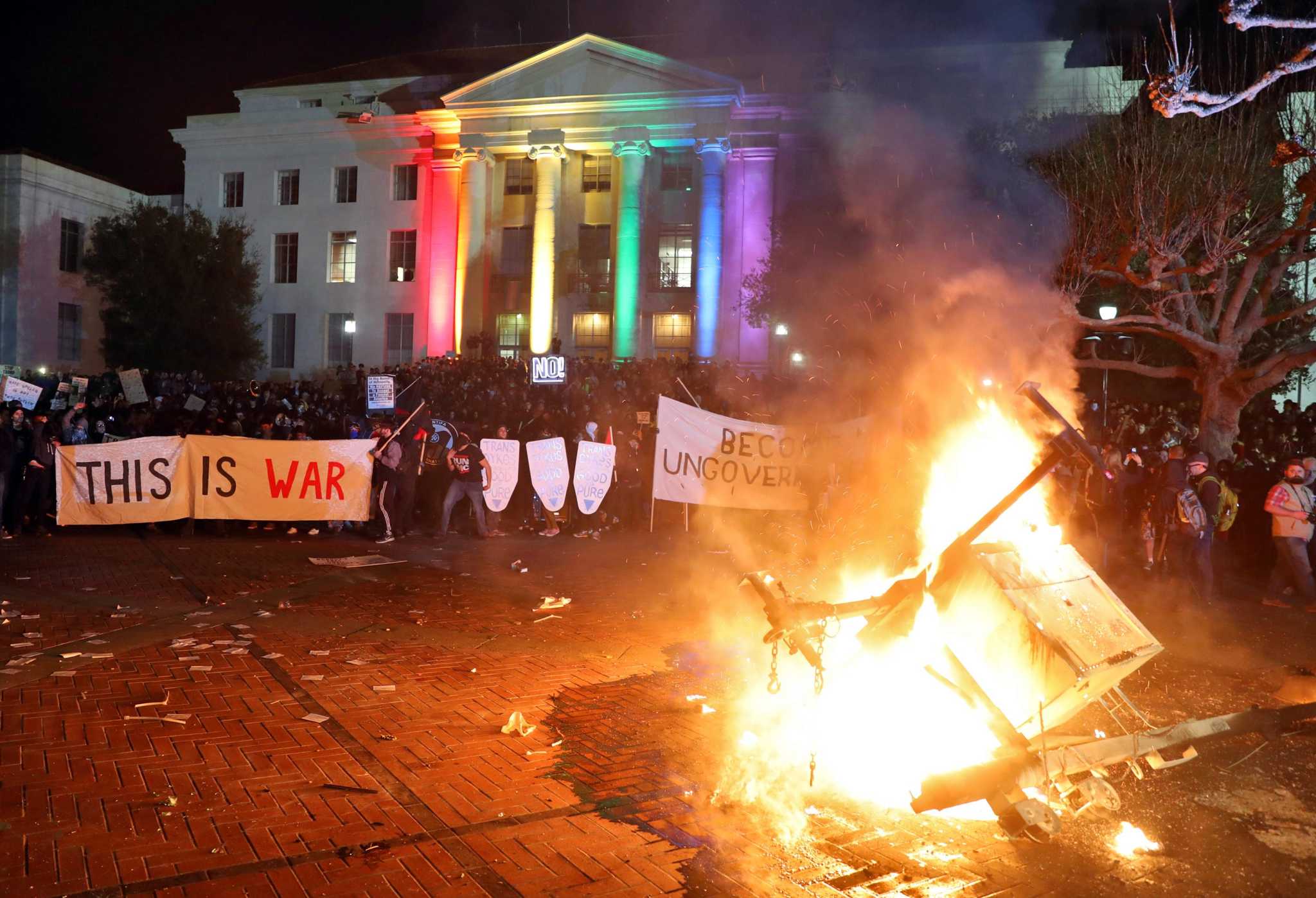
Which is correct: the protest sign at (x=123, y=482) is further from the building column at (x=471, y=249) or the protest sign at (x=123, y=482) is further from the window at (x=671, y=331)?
the building column at (x=471, y=249)

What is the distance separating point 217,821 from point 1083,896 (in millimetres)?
3576

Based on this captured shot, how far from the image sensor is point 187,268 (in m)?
37.5

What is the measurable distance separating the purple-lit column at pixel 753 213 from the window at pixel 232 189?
2488 cm

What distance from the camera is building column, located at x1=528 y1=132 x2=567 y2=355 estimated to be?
124ft

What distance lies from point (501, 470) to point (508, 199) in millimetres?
29119

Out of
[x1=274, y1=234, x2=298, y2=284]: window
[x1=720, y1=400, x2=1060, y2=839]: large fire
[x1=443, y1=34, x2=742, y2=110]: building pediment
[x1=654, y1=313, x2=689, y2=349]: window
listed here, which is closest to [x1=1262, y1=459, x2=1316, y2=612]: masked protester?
[x1=720, y1=400, x2=1060, y2=839]: large fire

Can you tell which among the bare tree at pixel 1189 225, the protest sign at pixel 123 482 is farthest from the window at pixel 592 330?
the protest sign at pixel 123 482

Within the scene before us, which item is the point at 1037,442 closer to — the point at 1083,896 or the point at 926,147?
the point at 1083,896

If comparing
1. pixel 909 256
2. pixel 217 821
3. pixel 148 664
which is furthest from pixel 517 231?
pixel 217 821

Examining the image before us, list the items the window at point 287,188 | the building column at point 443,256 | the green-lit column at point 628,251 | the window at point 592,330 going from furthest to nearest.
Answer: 1. the window at point 287,188
2. the building column at point 443,256
3. the window at point 592,330
4. the green-lit column at point 628,251

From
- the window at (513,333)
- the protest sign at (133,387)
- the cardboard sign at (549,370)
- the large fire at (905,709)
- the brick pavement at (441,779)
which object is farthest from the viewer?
the window at (513,333)

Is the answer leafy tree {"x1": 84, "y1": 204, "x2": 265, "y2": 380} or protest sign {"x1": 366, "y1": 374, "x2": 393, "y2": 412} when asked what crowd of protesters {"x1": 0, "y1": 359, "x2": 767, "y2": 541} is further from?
leafy tree {"x1": 84, "y1": 204, "x2": 265, "y2": 380}

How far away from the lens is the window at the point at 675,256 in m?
38.0

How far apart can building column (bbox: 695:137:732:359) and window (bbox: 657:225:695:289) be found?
1.33 metres
